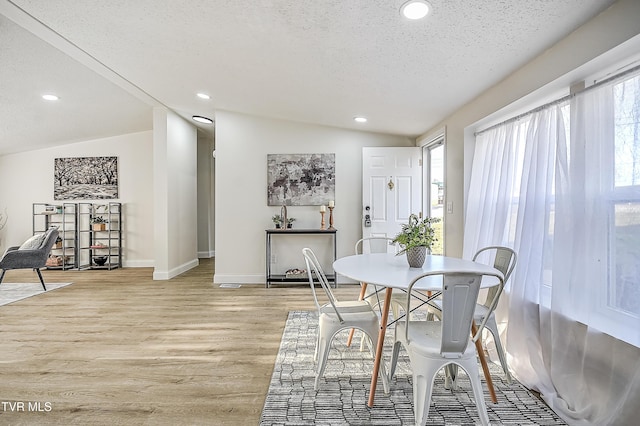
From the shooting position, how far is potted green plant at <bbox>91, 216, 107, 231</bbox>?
19.6 feet

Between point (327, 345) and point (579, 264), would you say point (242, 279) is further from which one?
point (579, 264)

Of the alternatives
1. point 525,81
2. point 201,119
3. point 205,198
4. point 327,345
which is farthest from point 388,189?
point 205,198

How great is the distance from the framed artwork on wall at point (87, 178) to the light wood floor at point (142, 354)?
259 cm

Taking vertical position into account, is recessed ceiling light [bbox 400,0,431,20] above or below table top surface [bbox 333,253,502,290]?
above

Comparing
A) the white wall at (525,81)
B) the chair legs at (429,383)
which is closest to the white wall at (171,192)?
the white wall at (525,81)

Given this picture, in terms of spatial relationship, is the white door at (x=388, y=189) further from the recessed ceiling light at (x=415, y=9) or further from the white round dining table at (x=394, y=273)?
the recessed ceiling light at (x=415, y=9)

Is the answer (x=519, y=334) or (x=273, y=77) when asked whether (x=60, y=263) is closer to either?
(x=273, y=77)

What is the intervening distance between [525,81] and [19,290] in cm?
632

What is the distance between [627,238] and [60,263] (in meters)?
7.79

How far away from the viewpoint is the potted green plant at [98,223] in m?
5.99

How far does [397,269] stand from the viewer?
6.63 ft

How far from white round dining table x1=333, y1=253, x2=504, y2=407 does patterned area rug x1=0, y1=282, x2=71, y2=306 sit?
439cm

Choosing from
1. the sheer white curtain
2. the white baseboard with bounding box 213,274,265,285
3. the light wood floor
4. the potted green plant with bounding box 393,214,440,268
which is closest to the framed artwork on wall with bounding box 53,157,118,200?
the light wood floor

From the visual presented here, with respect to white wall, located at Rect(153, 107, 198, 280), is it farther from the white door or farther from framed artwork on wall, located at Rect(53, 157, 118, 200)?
the white door
